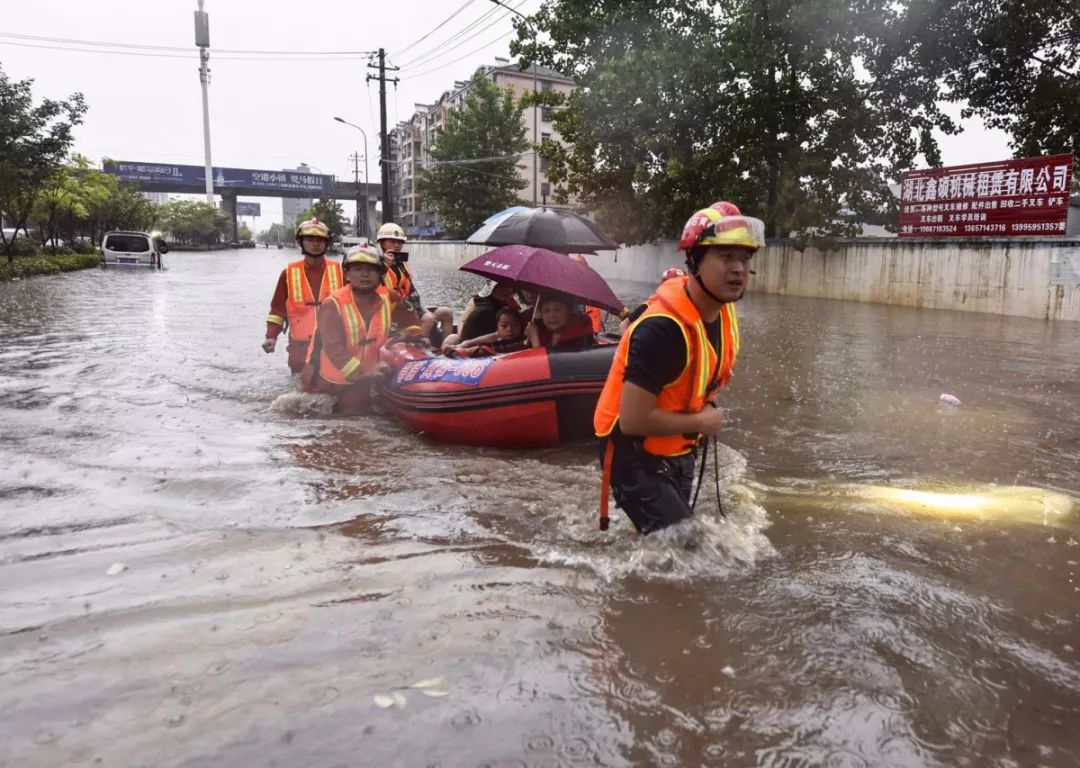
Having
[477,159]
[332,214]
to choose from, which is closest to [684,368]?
[477,159]

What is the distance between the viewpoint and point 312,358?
22.8 ft

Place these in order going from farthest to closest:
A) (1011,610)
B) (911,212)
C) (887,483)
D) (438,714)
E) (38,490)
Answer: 1. (911,212)
2. (887,483)
3. (38,490)
4. (1011,610)
5. (438,714)

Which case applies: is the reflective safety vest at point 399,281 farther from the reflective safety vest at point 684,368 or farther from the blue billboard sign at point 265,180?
the blue billboard sign at point 265,180

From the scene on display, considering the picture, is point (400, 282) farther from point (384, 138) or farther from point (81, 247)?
point (81, 247)

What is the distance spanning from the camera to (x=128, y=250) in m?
26.9

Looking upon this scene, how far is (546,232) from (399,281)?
1829 mm

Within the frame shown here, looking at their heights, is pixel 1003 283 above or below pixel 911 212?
below

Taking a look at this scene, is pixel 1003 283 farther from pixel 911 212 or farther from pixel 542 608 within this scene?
pixel 542 608

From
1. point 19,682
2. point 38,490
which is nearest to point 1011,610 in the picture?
point 19,682

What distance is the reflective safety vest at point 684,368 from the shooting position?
300 cm

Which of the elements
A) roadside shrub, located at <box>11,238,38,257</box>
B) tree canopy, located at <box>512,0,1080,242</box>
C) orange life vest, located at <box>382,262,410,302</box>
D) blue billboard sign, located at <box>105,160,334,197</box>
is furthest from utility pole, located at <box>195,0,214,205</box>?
orange life vest, located at <box>382,262,410,302</box>

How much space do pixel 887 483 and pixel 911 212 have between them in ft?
44.2

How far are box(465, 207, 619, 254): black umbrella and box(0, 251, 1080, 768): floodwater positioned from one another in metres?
1.91

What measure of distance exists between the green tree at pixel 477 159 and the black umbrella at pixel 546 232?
38921mm
